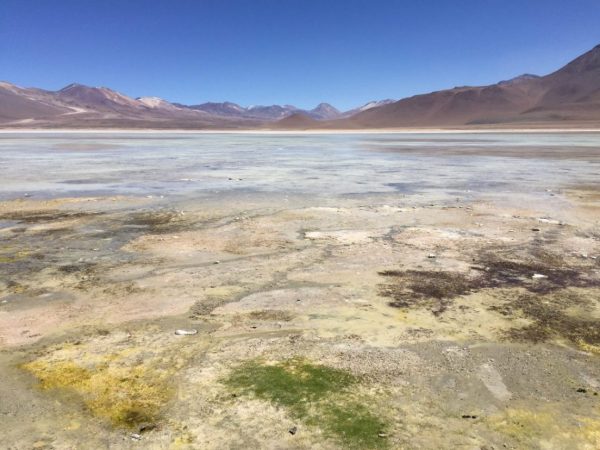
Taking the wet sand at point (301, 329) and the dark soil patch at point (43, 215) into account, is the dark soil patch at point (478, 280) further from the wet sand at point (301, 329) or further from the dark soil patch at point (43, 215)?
the dark soil patch at point (43, 215)

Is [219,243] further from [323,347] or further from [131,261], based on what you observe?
[323,347]

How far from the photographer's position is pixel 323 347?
3939 mm

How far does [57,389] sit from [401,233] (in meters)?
5.49

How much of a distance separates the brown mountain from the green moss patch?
14380 cm

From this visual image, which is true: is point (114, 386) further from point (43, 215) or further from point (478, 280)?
point (43, 215)

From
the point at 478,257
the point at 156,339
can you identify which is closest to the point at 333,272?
the point at 478,257

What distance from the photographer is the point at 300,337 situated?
413 cm

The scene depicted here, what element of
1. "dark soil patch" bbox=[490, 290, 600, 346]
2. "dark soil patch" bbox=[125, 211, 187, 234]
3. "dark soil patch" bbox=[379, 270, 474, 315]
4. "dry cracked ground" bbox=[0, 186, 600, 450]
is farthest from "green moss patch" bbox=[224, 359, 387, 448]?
"dark soil patch" bbox=[125, 211, 187, 234]

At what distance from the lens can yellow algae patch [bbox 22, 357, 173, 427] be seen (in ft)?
10.0

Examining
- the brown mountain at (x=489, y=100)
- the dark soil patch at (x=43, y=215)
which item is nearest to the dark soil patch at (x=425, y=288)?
the dark soil patch at (x=43, y=215)

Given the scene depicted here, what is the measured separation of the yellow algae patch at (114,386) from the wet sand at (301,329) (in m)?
0.01

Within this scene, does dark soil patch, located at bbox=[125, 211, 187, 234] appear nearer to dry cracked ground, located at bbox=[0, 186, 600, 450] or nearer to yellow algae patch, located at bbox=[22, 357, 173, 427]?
dry cracked ground, located at bbox=[0, 186, 600, 450]

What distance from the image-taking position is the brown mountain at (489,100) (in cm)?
15188

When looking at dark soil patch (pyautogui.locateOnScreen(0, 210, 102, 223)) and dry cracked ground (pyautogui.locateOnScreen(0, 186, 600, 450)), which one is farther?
dark soil patch (pyautogui.locateOnScreen(0, 210, 102, 223))
